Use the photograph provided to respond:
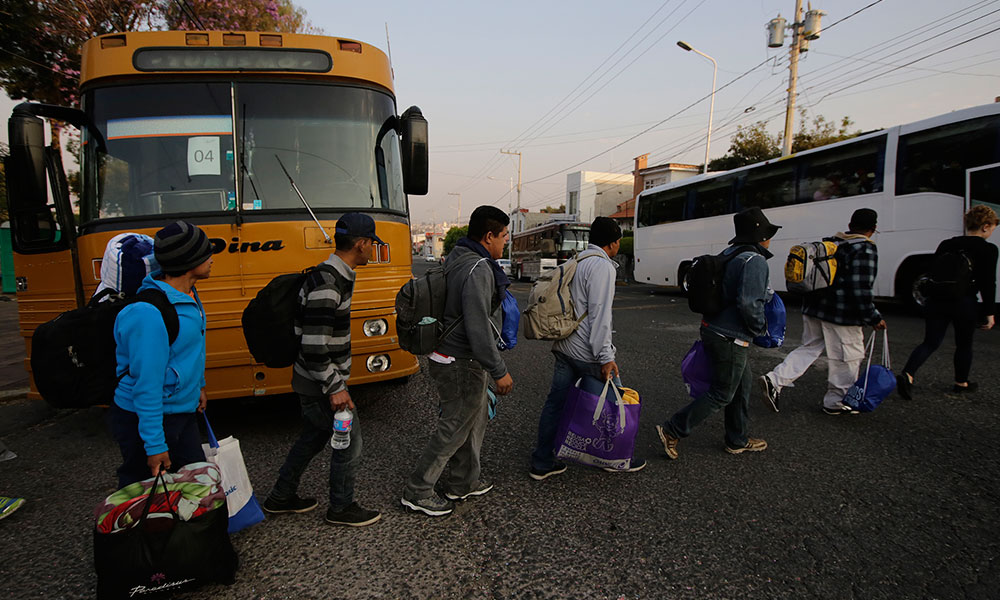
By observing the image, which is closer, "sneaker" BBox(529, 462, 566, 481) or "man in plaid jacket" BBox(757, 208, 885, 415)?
"sneaker" BBox(529, 462, 566, 481)

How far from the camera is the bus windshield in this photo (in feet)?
12.5

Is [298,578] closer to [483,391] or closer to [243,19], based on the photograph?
[483,391]

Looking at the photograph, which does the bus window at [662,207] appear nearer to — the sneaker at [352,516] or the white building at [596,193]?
the sneaker at [352,516]

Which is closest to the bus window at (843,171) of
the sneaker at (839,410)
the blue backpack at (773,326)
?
the sneaker at (839,410)

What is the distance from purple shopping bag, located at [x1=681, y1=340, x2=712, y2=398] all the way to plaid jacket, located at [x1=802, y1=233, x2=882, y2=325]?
5.35 feet

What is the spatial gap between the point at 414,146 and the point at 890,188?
10.6m

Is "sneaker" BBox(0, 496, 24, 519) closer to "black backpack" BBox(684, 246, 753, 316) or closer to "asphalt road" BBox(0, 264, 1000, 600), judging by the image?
"asphalt road" BBox(0, 264, 1000, 600)

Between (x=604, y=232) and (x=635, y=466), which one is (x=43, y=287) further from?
(x=635, y=466)

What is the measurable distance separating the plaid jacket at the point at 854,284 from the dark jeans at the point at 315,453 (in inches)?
163

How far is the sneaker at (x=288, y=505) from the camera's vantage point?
9.50 feet

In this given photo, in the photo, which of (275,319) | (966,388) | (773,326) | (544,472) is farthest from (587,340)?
(966,388)

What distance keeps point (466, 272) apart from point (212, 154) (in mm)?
2568

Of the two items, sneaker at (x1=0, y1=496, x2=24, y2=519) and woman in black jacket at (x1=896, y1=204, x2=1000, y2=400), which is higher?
woman in black jacket at (x1=896, y1=204, x2=1000, y2=400)

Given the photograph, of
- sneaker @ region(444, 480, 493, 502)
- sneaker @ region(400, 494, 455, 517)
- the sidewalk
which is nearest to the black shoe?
sneaker @ region(444, 480, 493, 502)
